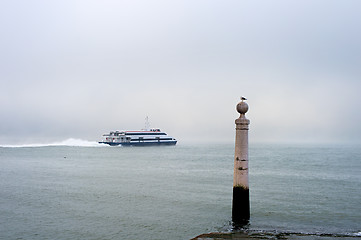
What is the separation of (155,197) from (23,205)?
745cm

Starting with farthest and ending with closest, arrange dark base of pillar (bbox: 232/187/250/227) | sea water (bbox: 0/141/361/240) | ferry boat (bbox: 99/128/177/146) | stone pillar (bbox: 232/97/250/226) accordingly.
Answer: ferry boat (bbox: 99/128/177/146) → sea water (bbox: 0/141/361/240) → dark base of pillar (bbox: 232/187/250/227) → stone pillar (bbox: 232/97/250/226)

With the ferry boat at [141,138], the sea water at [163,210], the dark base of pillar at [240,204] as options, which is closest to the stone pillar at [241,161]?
the dark base of pillar at [240,204]

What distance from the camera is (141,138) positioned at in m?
108

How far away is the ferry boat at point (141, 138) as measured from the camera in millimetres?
107188

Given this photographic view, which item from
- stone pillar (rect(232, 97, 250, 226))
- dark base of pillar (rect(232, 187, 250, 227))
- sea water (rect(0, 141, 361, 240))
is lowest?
sea water (rect(0, 141, 361, 240))

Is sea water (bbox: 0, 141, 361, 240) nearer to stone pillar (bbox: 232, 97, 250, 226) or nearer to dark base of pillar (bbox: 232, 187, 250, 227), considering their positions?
dark base of pillar (bbox: 232, 187, 250, 227)

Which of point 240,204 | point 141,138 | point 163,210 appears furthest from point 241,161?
point 141,138

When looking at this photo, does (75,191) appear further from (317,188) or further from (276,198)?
(317,188)

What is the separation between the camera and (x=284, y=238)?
9039 mm

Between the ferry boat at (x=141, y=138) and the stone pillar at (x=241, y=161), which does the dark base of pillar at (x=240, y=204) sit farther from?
the ferry boat at (x=141, y=138)

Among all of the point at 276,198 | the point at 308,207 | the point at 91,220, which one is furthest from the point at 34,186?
the point at 308,207

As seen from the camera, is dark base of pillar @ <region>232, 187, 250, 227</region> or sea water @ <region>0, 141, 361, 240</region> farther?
sea water @ <region>0, 141, 361, 240</region>

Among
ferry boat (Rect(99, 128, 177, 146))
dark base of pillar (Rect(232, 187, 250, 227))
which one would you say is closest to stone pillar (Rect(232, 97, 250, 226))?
dark base of pillar (Rect(232, 187, 250, 227))

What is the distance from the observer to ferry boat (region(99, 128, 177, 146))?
352 feet
